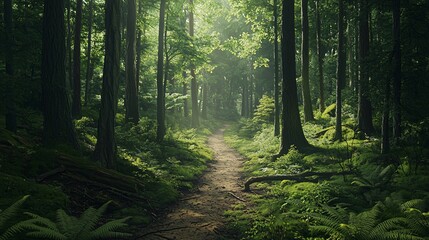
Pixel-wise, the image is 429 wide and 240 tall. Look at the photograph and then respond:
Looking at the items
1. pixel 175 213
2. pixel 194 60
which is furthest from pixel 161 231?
pixel 194 60

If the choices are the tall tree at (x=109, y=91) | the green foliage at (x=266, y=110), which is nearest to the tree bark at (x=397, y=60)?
the tall tree at (x=109, y=91)

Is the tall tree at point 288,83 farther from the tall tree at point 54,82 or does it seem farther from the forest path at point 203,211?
the tall tree at point 54,82

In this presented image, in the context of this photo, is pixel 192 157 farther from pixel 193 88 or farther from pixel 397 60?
pixel 193 88

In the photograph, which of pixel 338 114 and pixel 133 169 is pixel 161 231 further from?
pixel 338 114

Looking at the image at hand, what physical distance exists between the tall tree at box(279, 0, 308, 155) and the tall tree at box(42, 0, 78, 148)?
915 centimetres

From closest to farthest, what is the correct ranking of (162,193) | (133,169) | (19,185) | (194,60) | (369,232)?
1. (369,232)
2. (19,185)
3. (162,193)
4. (133,169)
5. (194,60)

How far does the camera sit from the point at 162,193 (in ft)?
31.3

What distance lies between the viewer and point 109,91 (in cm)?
1031

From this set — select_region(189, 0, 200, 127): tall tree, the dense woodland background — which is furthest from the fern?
select_region(189, 0, 200, 127): tall tree

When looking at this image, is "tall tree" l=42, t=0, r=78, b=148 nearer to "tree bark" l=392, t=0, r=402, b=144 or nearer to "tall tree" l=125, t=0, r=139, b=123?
"tall tree" l=125, t=0, r=139, b=123

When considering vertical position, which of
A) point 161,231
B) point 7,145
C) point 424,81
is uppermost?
point 424,81

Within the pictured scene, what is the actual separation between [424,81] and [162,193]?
9.23m

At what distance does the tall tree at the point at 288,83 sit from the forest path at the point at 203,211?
3.10 m

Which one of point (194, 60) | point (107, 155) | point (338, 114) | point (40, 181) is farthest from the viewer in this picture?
point (194, 60)
